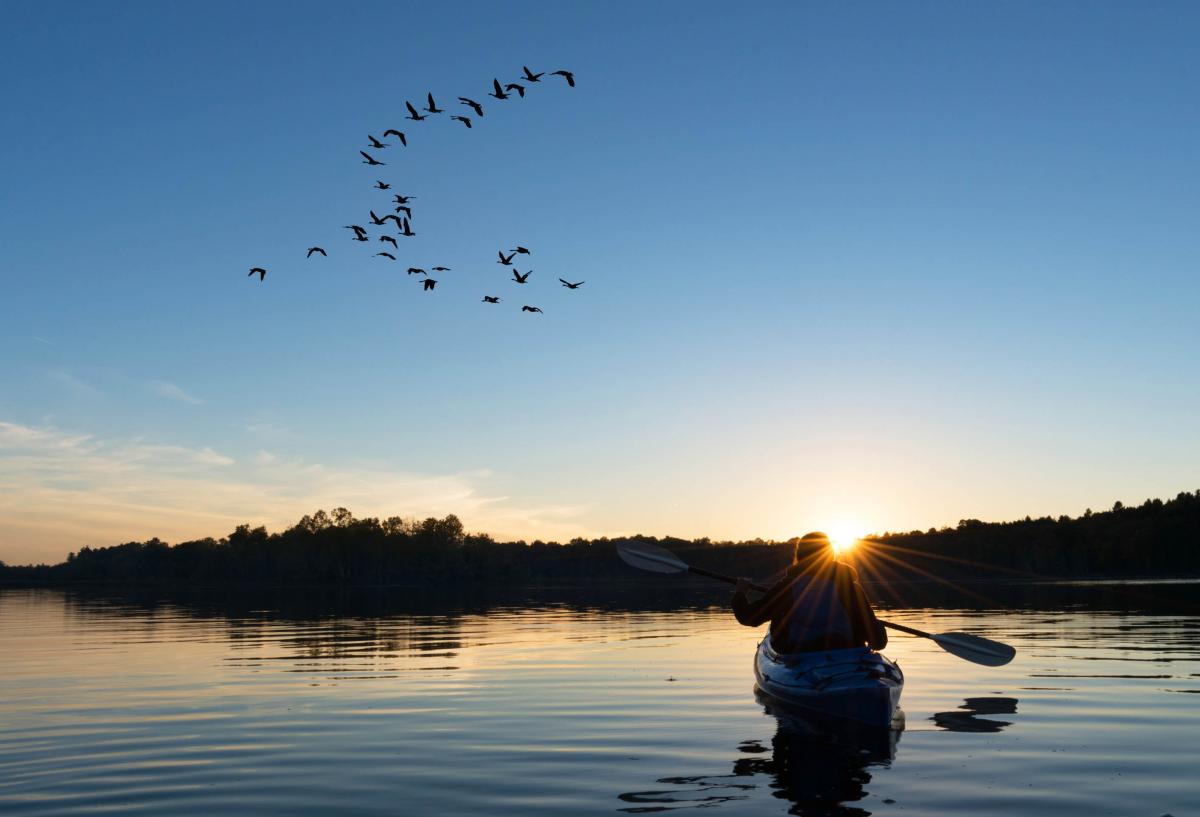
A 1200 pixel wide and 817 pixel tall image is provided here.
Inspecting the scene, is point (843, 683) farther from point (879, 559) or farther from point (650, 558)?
point (879, 559)

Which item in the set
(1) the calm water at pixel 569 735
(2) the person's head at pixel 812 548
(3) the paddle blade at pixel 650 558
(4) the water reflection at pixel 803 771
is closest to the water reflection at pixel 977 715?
(1) the calm water at pixel 569 735

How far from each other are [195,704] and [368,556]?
590 feet

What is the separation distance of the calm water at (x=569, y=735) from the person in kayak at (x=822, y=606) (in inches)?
54.4

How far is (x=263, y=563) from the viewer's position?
197 m

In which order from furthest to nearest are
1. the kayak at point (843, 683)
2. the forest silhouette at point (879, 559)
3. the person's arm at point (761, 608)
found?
1. the forest silhouette at point (879, 559)
2. the person's arm at point (761, 608)
3. the kayak at point (843, 683)

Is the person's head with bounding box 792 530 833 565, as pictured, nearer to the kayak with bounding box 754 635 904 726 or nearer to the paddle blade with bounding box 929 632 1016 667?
the kayak with bounding box 754 635 904 726

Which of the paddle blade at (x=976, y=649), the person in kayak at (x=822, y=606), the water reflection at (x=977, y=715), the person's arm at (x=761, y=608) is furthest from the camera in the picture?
the paddle blade at (x=976, y=649)

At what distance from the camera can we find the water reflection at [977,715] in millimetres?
15094

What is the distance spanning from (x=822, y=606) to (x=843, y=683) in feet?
6.10

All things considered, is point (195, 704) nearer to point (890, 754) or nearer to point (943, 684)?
point (890, 754)

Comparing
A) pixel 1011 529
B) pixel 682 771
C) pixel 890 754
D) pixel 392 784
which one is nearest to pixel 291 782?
pixel 392 784

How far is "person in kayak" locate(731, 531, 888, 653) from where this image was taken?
54.1 feet

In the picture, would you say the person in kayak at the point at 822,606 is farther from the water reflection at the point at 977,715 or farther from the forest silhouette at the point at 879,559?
the forest silhouette at the point at 879,559

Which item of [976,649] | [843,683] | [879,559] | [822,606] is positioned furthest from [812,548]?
[879,559]
